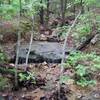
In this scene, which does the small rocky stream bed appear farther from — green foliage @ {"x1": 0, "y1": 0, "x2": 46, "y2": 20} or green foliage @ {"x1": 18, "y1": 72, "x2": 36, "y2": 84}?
green foliage @ {"x1": 0, "y1": 0, "x2": 46, "y2": 20}

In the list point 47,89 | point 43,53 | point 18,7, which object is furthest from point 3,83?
point 43,53

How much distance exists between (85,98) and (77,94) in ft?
1.33

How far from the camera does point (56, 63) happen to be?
1152cm

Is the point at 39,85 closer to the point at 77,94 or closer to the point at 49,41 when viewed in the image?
the point at 77,94

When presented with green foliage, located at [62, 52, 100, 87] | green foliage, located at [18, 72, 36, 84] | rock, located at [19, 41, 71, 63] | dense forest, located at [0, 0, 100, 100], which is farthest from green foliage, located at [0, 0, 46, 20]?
rock, located at [19, 41, 71, 63]

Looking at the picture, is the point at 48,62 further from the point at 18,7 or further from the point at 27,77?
the point at 18,7

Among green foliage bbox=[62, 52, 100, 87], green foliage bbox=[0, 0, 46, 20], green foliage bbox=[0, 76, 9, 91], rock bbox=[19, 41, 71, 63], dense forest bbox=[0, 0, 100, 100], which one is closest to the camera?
green foliage bbox=[62, 52, 100, 87]

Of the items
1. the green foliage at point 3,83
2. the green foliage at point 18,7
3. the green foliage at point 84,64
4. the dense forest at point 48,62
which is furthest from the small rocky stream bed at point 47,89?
the green foliage at point 18,7

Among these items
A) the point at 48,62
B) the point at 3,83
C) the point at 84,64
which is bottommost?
the point at 3,83

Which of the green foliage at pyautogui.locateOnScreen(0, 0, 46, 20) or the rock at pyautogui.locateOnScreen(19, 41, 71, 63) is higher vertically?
the green foliage at pyautogui.locateOnScreen(0, 0, 46, 20)

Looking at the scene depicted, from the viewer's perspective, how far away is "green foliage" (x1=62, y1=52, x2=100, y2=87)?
8070mm

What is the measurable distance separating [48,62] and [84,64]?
3.07 meters

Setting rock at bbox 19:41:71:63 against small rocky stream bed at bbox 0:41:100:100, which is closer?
small rocky stream bed at bbox 0:41:100:100

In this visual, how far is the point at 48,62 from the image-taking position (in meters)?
11.6
